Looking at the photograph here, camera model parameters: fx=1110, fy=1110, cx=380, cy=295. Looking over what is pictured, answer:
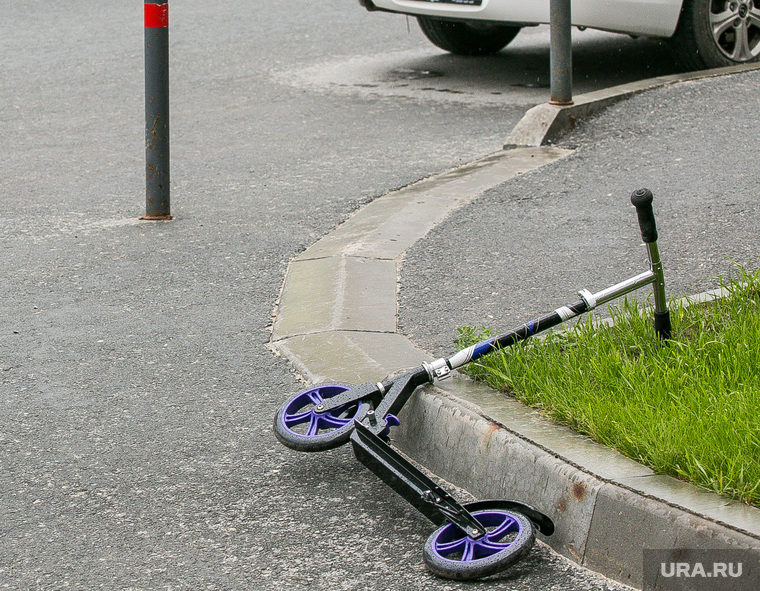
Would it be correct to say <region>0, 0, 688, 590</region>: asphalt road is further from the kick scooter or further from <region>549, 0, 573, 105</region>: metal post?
<region>549, 0, 573, 105</region>: metal post

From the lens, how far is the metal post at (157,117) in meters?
5.46

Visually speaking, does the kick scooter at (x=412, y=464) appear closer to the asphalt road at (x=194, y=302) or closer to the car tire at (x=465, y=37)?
the asphalt road at (x=194, y=302)

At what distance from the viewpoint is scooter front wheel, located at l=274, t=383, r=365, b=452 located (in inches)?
124

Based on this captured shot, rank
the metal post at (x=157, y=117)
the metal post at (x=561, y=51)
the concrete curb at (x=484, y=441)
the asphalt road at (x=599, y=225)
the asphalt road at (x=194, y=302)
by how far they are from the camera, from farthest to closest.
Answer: the metal post at (x=561, y=51) → the metal post at (x=157, y=117) → the asphalt road at (x=599, y=225) → the asphalt road at (x=194, y=302) → the concrete curb at (x=484, y=441)

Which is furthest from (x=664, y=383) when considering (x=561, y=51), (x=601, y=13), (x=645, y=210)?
(x=601, y=13)

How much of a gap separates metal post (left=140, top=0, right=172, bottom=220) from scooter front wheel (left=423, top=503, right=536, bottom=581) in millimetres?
3293

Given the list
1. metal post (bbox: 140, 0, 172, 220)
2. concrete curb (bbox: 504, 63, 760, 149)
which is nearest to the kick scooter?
metal post (bbox: 140, 0, 172, 220)

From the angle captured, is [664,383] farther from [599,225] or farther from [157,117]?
[157,117]

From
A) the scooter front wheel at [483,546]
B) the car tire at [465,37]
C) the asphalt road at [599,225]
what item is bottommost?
the scooter front wheel at [483,546]

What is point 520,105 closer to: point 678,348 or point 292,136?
point 292,136

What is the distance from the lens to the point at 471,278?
452 cm

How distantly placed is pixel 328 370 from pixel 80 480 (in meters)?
0.94

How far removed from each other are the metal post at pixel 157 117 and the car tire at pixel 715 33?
4095mm

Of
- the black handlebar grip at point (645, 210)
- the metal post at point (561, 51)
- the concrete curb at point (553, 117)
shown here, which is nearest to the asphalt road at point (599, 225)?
the concrete curb at point (553, 117)
